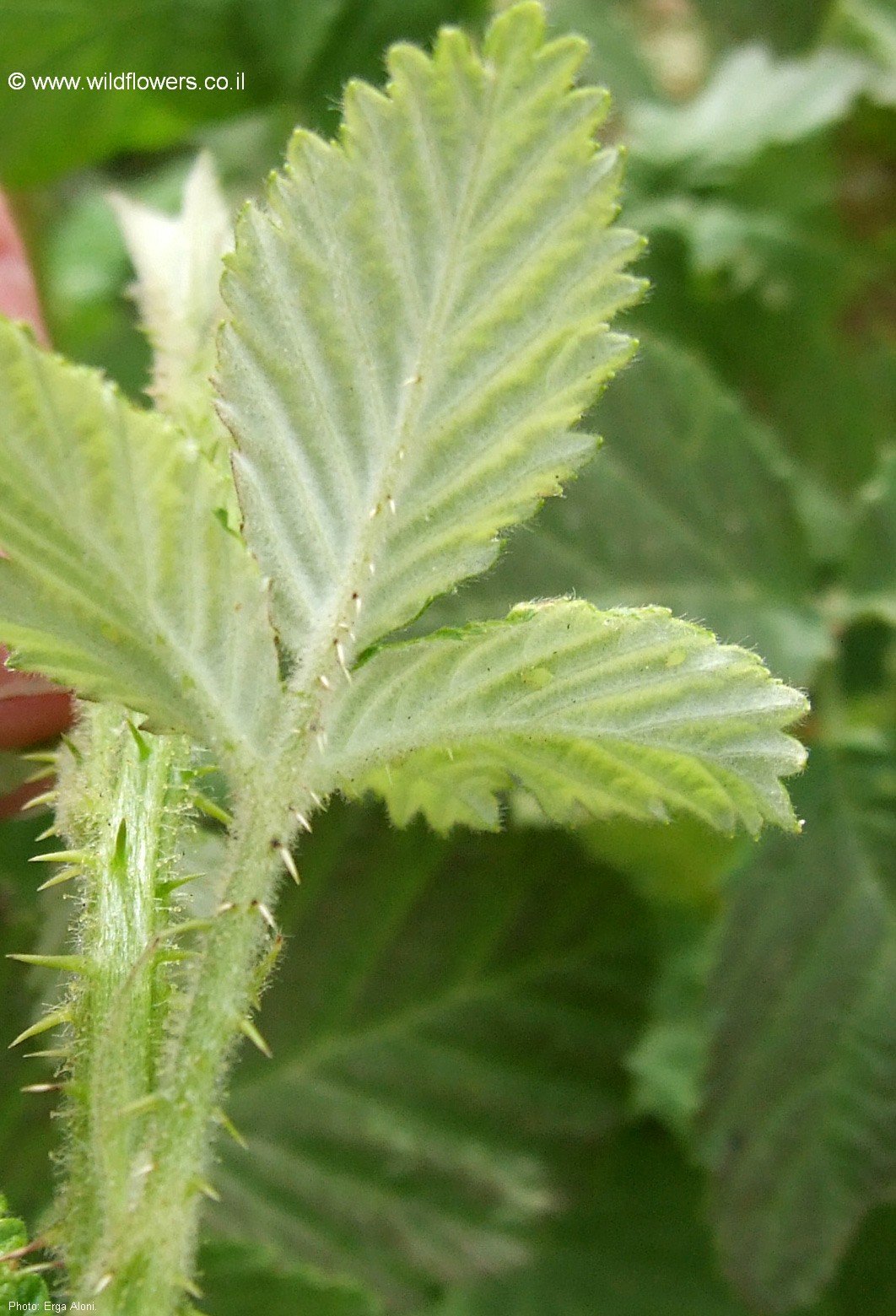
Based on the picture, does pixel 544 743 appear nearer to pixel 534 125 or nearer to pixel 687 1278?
pixel 534 125

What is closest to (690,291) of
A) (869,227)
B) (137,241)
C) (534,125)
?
(869,227)

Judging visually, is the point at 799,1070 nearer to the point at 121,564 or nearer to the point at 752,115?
the point at 121,564

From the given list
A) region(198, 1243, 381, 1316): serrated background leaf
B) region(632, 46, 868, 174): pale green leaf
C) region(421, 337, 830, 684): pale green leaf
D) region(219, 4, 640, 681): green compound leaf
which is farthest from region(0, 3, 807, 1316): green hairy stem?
region(632, 46, 868, 174): pale green leaf

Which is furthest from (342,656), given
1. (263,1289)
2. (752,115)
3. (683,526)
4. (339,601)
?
(752,115)

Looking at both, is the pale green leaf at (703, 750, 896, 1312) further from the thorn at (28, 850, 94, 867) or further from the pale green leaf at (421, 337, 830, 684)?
the thorn at (28, 850, 94, 867)

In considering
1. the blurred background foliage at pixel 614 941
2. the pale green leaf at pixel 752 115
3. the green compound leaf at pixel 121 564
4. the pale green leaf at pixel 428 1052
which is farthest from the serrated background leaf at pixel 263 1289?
the pale green leaf at pixel 752 115

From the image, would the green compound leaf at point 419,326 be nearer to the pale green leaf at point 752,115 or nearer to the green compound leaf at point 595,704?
the green compound leaf at point 595,704
